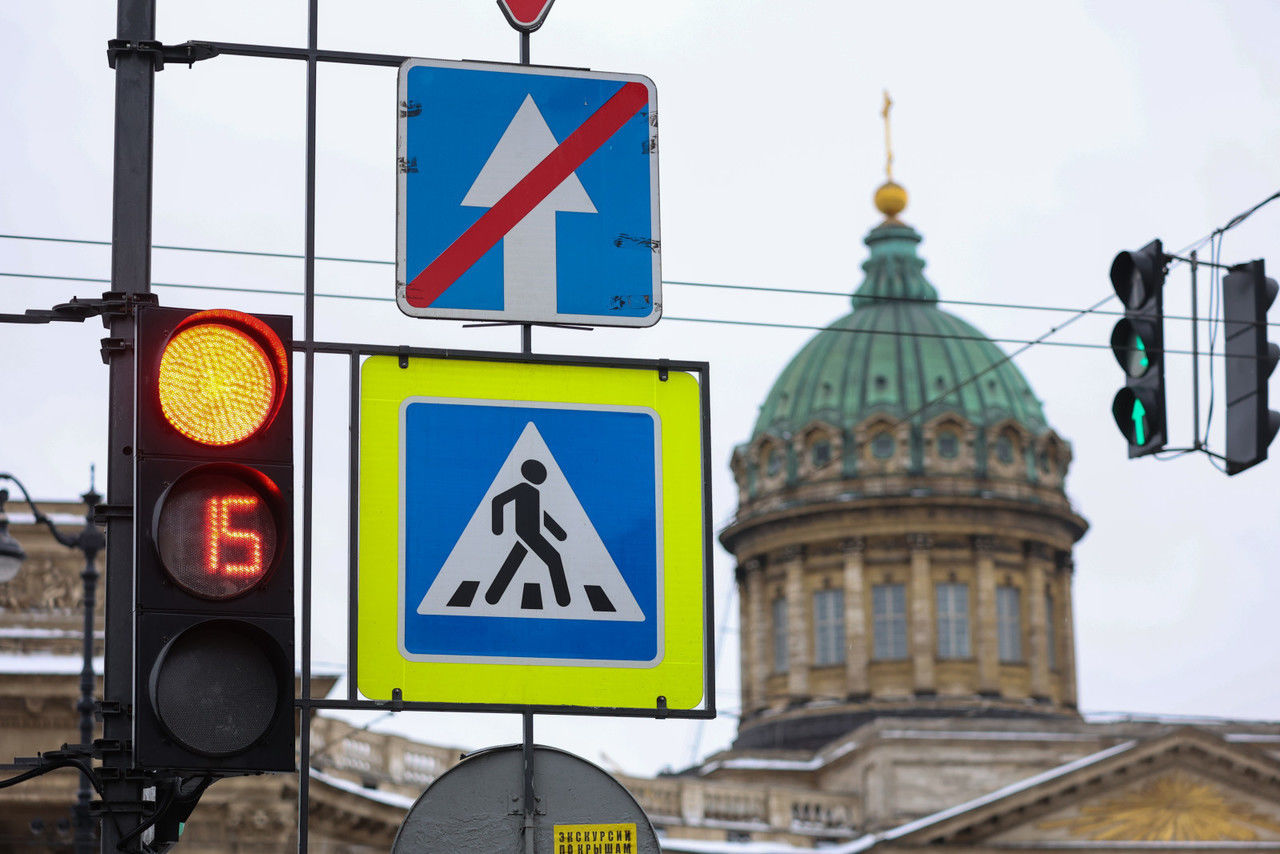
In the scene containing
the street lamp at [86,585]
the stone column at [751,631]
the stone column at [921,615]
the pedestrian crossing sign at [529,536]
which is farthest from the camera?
the stone column at [751,631]

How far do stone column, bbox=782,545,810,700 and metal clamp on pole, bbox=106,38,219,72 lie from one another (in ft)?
230

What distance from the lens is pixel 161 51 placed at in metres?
6.21

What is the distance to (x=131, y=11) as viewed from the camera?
6254mm

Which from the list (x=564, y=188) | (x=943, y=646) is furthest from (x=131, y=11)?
(x=943, y=646)

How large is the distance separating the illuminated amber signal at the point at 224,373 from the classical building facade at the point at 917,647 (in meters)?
53.2

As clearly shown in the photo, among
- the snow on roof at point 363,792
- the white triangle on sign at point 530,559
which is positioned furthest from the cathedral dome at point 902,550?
the white triangle on sign at point 530,559

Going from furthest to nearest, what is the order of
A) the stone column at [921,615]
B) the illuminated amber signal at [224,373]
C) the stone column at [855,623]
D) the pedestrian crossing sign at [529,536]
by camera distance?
the stone column at [855,623], the stone column at [921,615], the pedestrian crossing sign at [529,536], the illuminated amber signal at [224,373]

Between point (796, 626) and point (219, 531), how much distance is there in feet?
236

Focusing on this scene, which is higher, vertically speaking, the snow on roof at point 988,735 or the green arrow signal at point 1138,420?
the green arrow signal at point 1138,420

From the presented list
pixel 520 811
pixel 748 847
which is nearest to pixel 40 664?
pixel 748 847

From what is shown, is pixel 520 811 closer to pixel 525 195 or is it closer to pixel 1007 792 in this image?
pixel 525 195

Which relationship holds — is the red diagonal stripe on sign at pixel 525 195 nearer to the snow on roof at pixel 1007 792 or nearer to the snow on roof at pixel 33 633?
the snow on roof at pixel 33 633

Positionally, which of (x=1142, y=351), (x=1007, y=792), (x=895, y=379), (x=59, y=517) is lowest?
(x=1007, y=792)

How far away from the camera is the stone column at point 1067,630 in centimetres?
7694
